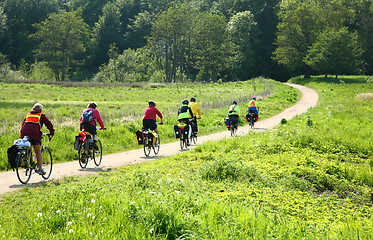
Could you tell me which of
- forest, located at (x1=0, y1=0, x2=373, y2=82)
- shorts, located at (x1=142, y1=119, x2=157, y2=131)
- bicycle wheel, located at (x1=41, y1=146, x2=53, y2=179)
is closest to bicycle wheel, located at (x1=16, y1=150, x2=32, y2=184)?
bicycle wheel, located at (x1=41, y1=146, x2=53, y2=179)

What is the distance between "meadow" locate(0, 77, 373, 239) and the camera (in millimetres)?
4930

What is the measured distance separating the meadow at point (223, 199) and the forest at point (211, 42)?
186ft

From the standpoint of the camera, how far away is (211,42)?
257 ft

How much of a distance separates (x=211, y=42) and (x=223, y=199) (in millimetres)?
74683

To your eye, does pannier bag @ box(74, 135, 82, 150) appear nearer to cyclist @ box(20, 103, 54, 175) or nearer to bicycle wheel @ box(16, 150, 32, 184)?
cyclist @ box(20, 103, 54, 175)

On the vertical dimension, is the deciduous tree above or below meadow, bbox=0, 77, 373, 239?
above

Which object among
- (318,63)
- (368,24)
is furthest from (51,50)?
(368,24)

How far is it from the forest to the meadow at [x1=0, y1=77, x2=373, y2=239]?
56709 millimetres

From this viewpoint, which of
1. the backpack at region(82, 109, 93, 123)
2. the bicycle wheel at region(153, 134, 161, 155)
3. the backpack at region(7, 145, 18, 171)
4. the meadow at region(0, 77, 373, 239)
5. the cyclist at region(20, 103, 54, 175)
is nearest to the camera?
the meadow at region(0, 77, 373, 239)

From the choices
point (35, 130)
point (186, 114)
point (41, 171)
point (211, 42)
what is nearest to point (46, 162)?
point (41, 171)

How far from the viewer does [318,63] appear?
62.4 meters

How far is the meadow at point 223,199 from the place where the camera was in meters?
4.93

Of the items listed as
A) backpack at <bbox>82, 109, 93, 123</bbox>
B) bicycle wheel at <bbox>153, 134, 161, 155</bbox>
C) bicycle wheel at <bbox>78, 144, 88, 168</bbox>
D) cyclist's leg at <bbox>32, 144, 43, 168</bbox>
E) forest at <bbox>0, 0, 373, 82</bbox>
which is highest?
forest at <bbox>0, 0, 373, 82</bbox>

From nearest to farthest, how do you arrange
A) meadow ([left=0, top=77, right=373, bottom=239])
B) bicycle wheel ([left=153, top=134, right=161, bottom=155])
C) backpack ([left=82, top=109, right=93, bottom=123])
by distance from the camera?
meadow ([left=0, top=77, right=373, bottom=239]) → backpack ([left=82, top=109, right=93, bottom=123]) → bicycle wheel ([left=153, top=134, right=161, bottom=155])
